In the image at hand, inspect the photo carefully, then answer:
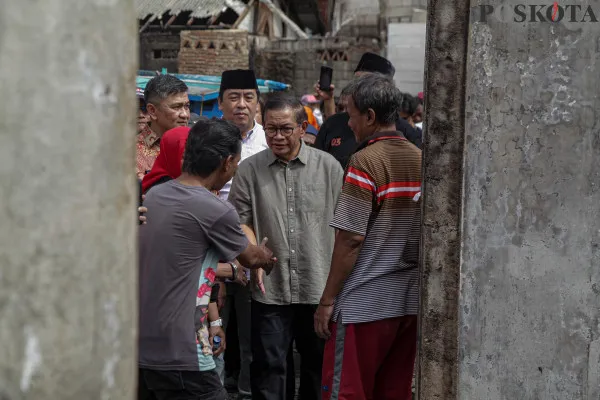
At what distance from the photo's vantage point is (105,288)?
142 cm

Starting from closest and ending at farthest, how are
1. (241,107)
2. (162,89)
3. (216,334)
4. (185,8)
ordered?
(216,334) < (162,89) < (241,107) < (185,8)

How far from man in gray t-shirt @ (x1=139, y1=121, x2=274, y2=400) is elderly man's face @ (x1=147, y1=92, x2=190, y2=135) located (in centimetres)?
173

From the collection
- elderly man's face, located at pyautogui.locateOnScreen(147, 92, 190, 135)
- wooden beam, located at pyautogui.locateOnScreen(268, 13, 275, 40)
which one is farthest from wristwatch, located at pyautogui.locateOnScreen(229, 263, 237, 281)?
wooden beam, located at pyautogui.locateOnScreen(268, 13, 275, 40)

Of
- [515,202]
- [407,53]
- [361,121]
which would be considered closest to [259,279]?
[361,121]

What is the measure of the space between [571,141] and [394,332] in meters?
1.35

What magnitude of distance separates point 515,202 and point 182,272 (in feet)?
4.43

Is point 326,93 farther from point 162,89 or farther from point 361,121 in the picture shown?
point 361,121

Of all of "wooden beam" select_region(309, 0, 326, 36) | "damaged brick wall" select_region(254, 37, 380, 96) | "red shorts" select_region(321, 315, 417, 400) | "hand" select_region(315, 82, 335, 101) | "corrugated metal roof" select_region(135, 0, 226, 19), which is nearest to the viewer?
"red shorts" select_region(321, 315, 417, 400)

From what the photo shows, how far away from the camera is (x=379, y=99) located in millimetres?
4355

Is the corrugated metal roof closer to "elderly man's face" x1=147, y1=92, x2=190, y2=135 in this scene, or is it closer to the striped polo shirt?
"elderly man's face" x1=147, y1=92, x2=190, y2=135

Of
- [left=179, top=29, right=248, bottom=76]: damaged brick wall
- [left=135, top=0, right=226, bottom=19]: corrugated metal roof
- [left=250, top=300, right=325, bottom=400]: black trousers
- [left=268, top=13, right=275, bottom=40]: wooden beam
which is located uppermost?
[left=135, top=0, right=226, bottom=19]: corrugated metal roof

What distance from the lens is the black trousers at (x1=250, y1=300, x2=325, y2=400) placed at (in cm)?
509

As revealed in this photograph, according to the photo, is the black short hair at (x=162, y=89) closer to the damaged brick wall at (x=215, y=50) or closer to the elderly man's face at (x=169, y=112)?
the elderly man's face at (x=169, y=112)

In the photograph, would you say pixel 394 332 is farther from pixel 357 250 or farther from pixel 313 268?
pixel 313 268
